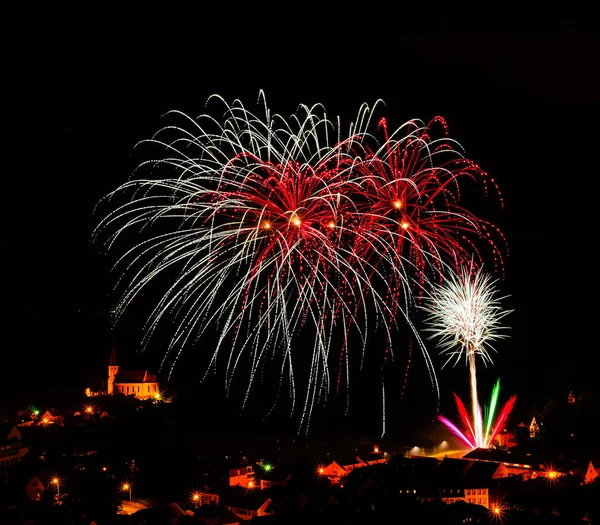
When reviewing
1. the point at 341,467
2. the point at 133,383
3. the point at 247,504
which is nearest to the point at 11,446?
the point at 247,504

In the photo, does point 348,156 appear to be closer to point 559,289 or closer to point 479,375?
point 479,375

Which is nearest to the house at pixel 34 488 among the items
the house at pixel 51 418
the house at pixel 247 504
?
the house at pixel 247 504

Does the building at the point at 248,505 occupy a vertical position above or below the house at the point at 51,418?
below

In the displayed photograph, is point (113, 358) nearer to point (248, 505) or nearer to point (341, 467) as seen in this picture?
point (341, 467)

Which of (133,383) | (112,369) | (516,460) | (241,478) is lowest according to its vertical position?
(241,478)

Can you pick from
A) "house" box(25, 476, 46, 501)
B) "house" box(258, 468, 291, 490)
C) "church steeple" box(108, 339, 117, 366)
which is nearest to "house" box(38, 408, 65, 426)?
"house" box(25, 476, 46, 501)

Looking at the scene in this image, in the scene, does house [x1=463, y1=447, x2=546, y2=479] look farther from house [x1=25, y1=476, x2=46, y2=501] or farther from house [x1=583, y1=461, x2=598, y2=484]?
house [x1=25, y1=476, x2=46, y2=501]

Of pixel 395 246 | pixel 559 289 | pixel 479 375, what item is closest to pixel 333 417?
pixel 479 375

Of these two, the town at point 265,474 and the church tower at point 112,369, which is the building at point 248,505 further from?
the church tower at point 112,369
